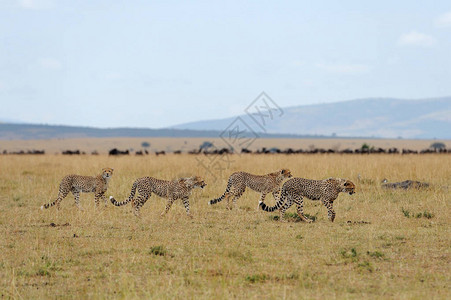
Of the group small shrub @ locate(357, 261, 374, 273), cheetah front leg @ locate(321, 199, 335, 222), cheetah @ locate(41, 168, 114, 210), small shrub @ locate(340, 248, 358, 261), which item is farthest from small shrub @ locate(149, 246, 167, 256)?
cheetah @ locate(41, 168, 114, 210)

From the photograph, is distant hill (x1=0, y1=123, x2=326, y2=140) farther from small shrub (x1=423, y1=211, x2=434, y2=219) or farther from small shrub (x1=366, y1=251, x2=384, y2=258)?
small shrub (x1=366, y1=251, x2=384, y2=258)

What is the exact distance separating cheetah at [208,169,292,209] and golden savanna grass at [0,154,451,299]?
419 mm

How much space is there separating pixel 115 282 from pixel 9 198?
9.06 m

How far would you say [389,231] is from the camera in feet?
32.2

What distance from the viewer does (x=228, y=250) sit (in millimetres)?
8195

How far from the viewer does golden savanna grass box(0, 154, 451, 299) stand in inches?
255

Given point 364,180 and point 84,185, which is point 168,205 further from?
point 364,180

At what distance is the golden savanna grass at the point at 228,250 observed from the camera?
6480 mm

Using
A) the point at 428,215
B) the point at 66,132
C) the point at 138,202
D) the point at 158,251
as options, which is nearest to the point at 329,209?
the point at 428,215

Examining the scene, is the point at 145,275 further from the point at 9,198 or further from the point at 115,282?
the point at 9,198

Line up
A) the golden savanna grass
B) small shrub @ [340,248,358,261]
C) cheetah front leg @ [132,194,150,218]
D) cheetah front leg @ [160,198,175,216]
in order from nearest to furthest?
the golden savanna grass → small shrub @ [340,248,358,261] → cheetah front leg @ [160,198,175,216] → cheetah front leg @ [132,194,150,218]

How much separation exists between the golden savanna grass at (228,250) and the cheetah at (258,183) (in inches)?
16.5

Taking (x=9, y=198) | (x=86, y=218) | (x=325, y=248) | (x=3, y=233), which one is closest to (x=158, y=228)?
(x=86, y=218)

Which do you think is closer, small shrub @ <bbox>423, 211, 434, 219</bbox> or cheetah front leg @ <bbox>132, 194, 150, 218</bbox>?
small shrub @ <bbox>423, 211, 434, 219</bbox>
